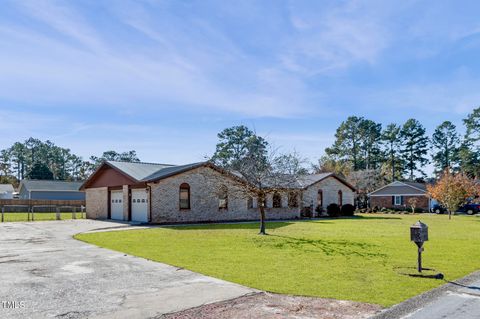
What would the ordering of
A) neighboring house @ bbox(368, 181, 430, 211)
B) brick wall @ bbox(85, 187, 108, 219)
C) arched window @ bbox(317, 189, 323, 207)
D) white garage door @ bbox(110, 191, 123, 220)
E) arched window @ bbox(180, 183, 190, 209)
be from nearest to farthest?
arched window @ bbox(180, 183, 190, 209) < white garage door @ bbox(110, 191, 123, 220) < brick wall @ bbox(85, 187, 108, 219) < arched window @ bbox(317, 189, 323, 207) < neighboring house @ bbox(368, 181, 430, 211)

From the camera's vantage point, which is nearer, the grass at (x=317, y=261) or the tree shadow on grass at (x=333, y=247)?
the grass at (x=317, y=261)

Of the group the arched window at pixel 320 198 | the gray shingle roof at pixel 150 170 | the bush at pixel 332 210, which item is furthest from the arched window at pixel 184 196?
the bush at pixel 332 210

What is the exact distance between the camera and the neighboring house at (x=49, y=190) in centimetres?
5506

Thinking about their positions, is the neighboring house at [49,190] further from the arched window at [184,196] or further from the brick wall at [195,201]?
the arched window at [184,196]

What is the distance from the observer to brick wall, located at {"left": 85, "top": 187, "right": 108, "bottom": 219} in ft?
98.2

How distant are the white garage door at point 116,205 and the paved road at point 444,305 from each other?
2383 centimetres

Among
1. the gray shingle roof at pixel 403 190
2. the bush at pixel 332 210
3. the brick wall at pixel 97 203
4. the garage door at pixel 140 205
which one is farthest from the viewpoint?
the gray shingle roof at pixel 403 190

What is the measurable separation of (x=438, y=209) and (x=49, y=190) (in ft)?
167

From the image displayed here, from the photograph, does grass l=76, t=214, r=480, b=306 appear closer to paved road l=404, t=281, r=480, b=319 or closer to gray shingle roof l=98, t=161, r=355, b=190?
paved road l=404, t=281, r=480, b=319

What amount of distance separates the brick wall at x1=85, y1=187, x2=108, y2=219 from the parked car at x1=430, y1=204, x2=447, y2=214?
37.6m

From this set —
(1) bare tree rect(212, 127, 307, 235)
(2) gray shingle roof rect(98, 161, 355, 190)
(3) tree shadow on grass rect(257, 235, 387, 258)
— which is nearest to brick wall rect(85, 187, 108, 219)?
(2) gray shingle roof rect(98, 161, 355, 190)

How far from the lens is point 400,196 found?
5178cm

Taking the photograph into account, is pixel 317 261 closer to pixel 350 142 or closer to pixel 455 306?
pixel 455 306

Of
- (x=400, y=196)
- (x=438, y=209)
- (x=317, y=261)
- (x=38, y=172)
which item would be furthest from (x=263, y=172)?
(x=38, y=172)
